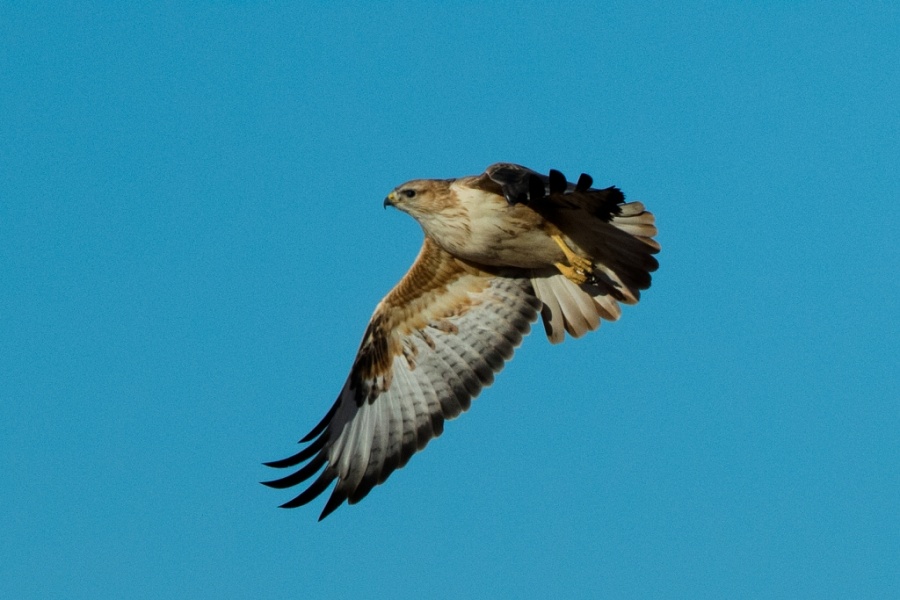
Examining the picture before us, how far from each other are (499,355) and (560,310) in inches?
26.7

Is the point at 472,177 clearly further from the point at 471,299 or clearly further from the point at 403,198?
the point at 471,299

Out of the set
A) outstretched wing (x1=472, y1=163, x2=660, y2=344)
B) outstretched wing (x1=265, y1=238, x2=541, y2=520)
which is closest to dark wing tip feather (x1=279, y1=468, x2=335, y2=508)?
outstretched wing (x1=265, y1=238, x2=541, y2=520)

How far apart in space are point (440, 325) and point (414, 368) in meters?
0.45

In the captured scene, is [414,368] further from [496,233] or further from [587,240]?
[587,240]

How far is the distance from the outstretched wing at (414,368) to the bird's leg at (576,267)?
108 centimetres

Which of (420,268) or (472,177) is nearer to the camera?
(472,177)

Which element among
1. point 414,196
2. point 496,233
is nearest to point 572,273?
point 496,233

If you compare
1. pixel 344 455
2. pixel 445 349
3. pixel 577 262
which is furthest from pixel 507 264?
pixel 344 455

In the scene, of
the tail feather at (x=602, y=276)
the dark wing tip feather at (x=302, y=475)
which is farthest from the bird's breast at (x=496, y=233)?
the dark wing tip feather at (x=302, y=475)

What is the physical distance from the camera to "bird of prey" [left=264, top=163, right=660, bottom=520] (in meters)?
10.4

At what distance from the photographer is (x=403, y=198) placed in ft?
34.5

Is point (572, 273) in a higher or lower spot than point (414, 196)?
lower

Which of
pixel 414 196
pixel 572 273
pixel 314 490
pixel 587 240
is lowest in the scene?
pixel 314 490

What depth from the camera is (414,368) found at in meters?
11.7
